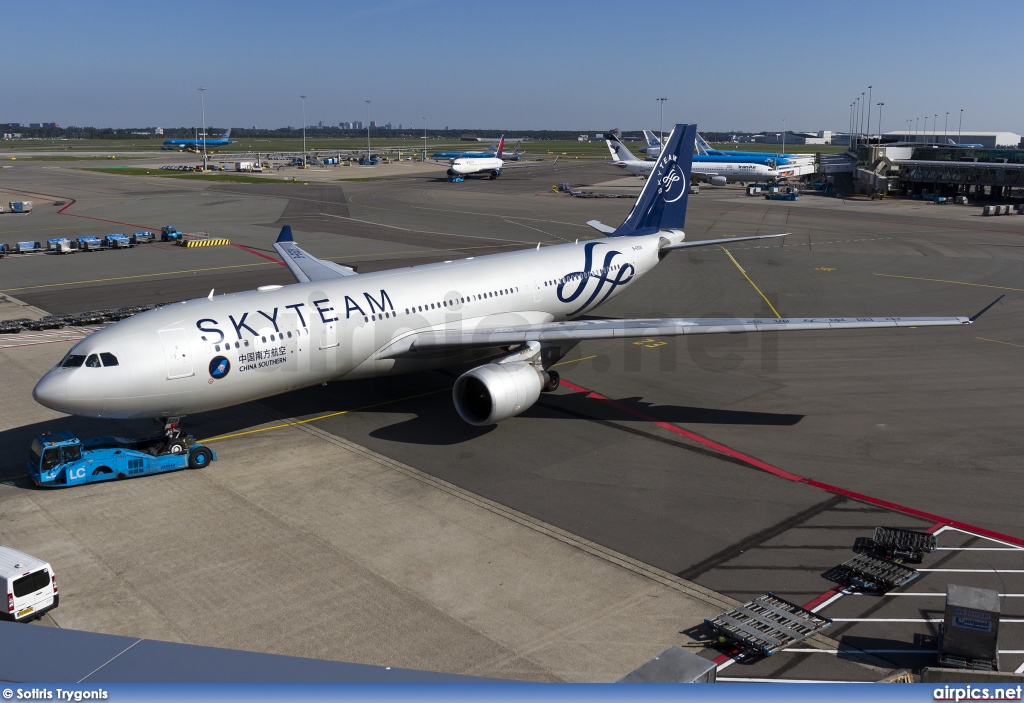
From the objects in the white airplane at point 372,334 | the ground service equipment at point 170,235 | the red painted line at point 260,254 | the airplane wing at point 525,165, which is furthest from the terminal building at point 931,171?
the ground service equipment at point 170,235

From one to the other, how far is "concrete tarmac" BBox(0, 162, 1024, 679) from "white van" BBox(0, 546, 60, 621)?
6.32 meters

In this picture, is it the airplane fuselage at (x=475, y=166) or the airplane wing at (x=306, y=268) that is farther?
the airplane fuselage at (x=475, y=166)

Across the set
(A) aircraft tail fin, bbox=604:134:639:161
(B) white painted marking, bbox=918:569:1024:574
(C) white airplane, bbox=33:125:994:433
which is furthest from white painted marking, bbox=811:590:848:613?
(A) aircraft tail fin, bbox=604:134:639:161

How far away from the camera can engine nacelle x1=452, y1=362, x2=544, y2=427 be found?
77.2 feet

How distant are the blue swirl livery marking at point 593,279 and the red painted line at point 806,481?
5.51 m

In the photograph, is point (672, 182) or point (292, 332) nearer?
point (292, 332)

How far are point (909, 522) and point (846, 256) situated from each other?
44.5 meters

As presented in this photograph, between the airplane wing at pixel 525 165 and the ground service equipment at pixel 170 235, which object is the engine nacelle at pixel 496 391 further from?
the airplane wing at pixel 525 165

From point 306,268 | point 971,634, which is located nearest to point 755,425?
point 971,634

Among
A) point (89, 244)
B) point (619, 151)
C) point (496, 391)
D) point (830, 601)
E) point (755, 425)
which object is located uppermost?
point (619, 151)

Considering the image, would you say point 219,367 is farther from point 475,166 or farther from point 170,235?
point 475,166

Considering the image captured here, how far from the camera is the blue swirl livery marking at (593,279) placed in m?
32.1

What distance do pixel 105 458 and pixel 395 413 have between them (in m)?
9.03

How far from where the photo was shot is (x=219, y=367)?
21688 millimetres
